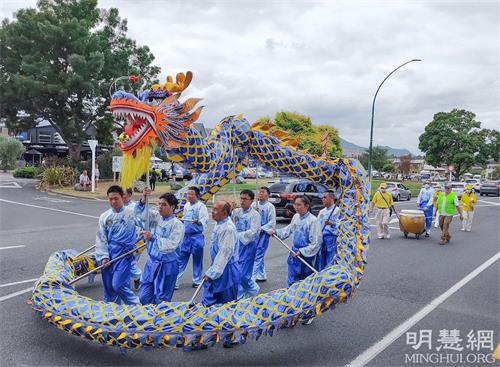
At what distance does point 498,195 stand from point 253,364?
3718 centimetres

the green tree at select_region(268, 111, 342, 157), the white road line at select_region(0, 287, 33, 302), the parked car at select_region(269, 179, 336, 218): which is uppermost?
the green tree at select_region(268, 111, 342, 157)

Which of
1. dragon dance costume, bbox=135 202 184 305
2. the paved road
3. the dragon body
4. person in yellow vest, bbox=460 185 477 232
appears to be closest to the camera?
the dragon body

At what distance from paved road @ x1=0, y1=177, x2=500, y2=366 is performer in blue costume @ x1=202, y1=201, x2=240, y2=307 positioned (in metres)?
0.57

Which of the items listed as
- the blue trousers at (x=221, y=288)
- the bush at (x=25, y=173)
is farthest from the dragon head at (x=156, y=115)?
the bush at (x=25, y=173)

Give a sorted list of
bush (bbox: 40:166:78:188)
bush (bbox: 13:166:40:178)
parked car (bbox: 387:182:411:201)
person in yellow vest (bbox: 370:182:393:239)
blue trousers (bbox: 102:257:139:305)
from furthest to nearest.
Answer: bush (bbox: 13:166:40:178), parked car (bbox: 387:182:411:201), bush (bbox: 40:166:78:188), person in yellow vest (bbox: 370:182:393:239), blue trousers (bbox: 102:257:139:305)

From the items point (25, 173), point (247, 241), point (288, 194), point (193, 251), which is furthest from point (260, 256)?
point (25, 173)

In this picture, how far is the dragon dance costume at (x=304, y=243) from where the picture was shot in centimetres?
547

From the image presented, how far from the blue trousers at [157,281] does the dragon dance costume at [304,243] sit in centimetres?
169

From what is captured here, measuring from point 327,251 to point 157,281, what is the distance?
8.64 ft

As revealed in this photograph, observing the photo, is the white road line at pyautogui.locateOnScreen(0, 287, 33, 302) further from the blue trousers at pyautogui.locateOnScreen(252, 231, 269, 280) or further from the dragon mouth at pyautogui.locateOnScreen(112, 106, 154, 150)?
the blue trousers at pyautogui.locateOnScreen(252, 231, 269, 280)

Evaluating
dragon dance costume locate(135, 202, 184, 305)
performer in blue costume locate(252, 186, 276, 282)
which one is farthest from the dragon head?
performer in blue costume locate(252, 186, 276, 282)

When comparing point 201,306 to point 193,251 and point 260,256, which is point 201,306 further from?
point 260,256

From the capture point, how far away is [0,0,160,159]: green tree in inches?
904

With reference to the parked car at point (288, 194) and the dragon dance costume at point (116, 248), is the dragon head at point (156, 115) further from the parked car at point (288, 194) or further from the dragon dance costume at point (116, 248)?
the parked car at point (288, 194)
